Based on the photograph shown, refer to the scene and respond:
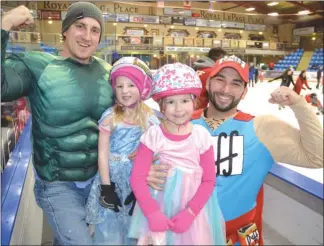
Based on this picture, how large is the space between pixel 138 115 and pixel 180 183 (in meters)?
0.26

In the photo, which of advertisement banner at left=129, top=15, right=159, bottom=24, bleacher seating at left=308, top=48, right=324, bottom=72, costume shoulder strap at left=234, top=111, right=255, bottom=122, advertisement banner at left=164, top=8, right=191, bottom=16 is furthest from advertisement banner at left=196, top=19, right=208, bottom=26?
bleacher seating at left=308, top=48, right=324, bottom=72

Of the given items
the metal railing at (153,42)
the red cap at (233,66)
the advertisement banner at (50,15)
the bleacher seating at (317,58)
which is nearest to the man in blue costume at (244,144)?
the red cap at (233,66)

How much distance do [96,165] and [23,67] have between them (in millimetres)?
410

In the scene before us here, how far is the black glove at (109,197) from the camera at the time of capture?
96 centimetres

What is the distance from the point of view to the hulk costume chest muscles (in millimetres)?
1021

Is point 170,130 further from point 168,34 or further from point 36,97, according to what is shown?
point 168,34

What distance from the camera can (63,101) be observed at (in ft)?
3.34

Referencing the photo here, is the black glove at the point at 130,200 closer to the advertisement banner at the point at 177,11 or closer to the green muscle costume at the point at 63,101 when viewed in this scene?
the green muscle costume at the point at 63,101

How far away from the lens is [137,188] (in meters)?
0.86

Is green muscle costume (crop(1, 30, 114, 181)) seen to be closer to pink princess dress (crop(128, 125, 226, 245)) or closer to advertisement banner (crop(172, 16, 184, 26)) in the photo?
pink princess dress (crop(128, 125, 226, 245))

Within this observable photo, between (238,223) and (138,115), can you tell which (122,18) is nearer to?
(138,115)

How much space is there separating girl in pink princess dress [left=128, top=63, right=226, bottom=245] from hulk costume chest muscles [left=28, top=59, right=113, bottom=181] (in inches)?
9.3

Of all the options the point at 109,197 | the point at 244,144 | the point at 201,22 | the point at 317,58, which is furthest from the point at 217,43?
the point at 317,58

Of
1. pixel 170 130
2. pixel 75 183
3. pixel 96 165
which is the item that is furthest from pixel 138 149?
pixel 75 183
